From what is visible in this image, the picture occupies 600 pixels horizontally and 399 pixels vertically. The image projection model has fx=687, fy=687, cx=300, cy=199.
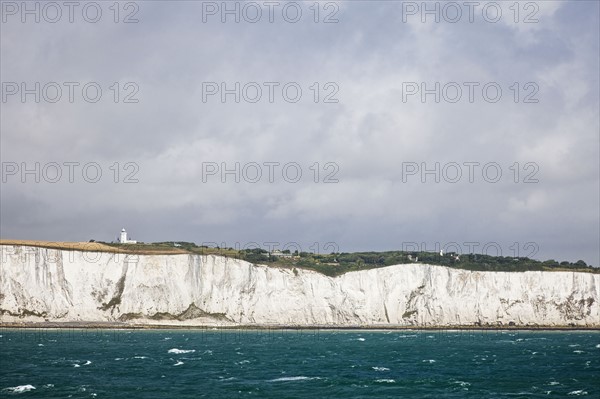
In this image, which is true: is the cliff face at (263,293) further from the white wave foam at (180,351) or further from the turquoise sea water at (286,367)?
the white wave foam at (180,351)

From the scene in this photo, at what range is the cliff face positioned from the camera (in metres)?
126

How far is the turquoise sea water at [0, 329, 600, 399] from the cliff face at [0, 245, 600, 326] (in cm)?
1319

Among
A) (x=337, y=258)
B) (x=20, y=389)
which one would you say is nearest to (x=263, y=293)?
(x=337, y=258)

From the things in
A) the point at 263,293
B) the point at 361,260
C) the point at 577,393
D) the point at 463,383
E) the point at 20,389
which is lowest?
the point at 463,383

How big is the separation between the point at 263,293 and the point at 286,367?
67468mm

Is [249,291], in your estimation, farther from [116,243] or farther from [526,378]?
[526,378]

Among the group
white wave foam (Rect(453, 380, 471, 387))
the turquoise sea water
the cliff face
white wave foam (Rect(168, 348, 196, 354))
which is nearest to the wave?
the turquoise sea water

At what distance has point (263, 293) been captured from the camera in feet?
455

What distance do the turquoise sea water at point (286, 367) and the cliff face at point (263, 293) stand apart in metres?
13.2

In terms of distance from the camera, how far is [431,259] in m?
164

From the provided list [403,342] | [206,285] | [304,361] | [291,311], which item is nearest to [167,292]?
[206,285]

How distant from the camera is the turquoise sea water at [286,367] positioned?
55.1m

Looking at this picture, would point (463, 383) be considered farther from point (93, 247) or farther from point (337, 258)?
point (337, 258)

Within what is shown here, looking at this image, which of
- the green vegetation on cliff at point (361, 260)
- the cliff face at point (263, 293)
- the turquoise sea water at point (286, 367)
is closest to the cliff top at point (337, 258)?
the green vegetation on cliff at point (361, 260)
